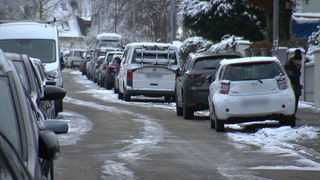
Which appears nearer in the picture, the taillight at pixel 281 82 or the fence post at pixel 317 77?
the taillight at pixel 281 82

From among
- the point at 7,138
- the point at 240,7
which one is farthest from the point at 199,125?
the point at 240,7

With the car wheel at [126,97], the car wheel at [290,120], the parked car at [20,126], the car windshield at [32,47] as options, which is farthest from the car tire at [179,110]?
the parked car at [20,126]

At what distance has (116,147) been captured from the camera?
1451 cm

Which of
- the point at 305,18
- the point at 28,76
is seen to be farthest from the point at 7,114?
the point at 305,18

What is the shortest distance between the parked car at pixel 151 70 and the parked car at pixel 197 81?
6.33m

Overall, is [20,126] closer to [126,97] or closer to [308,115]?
[308,115]

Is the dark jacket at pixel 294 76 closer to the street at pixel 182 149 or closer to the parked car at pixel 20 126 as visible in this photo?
the street at pixel 182 149

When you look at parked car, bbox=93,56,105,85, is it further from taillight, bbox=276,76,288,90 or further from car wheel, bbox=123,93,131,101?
taillight, bbox=276,76,288,90

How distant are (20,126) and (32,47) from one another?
19222 mm

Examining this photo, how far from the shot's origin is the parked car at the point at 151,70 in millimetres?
28688

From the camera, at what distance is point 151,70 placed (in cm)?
2866

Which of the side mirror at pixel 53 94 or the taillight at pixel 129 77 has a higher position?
the side mirror at pixel 53 94

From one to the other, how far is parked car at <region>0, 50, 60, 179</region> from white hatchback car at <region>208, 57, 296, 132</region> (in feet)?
39.4

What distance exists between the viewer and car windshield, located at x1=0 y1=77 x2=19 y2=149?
17.4 ft
